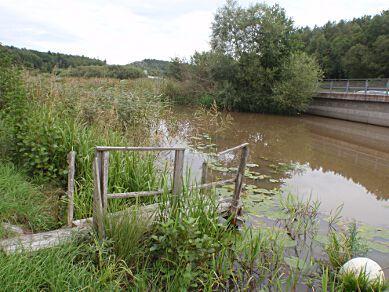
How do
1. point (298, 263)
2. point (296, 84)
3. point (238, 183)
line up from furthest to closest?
point (296, 84), point (238, 183), point (298, 263)

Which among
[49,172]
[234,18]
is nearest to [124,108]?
[49,172]

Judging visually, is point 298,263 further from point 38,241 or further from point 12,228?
point 12,228

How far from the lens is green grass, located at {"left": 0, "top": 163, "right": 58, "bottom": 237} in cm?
345

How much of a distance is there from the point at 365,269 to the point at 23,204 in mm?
3878

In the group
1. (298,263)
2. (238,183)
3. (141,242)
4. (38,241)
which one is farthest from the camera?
(238,183)

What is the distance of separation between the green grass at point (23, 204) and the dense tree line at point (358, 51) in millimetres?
33314

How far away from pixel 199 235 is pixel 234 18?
72.0 ft

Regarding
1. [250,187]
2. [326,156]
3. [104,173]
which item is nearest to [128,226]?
[104,173]

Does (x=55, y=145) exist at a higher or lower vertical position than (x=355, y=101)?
lower

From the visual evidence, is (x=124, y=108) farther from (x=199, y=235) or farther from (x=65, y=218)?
(x=199, y=235)

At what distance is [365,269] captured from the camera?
3.20 m

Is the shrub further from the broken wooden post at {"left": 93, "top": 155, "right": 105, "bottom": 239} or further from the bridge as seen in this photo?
the broken wooden post at {"left": 93, "top": 155, "right": 105, "bottom": 239}

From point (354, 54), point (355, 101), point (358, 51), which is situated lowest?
point (355, 101)

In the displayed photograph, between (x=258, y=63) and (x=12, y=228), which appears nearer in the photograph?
(x=12, y=228)
